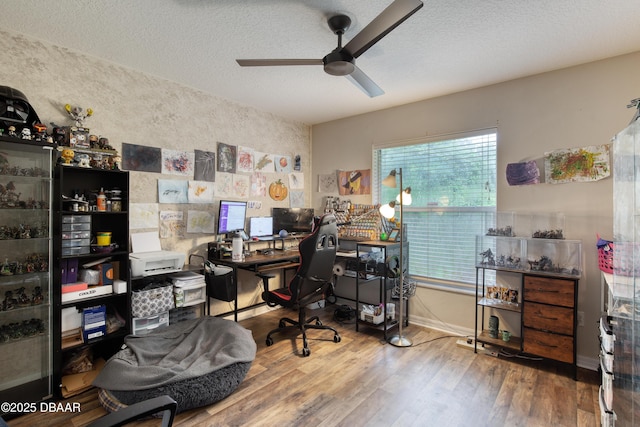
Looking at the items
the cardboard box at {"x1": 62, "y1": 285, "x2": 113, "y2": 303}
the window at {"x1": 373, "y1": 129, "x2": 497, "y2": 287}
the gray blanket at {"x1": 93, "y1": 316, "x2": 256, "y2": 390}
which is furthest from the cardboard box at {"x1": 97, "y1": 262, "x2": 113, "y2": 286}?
the window at {"x1": 373, "y1": 129, "x2": 497, "y2": 287}

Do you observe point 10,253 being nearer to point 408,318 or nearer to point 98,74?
point 98,74

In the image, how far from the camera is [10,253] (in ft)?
6.94

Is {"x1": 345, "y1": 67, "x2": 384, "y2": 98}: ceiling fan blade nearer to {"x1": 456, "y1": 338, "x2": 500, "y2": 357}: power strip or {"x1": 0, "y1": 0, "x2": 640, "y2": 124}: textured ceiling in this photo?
{"x1": 0, "y1": 0, "x2": 640, "y2": 124}: textured ceiling

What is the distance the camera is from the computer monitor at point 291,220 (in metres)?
3.94

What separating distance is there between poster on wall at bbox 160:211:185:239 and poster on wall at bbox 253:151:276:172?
1132 mm

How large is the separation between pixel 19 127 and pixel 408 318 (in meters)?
3.93

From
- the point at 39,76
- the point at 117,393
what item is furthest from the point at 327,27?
the point at 117,393

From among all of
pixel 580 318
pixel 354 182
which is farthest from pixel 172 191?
pixel 580 318

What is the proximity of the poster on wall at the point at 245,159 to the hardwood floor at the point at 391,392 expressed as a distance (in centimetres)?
201

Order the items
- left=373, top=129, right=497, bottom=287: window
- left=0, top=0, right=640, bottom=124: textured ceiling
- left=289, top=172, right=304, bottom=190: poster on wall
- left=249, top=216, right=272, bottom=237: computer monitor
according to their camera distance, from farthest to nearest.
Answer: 1. left=289, top=172, right=304, bottom=190: poster on wall
2. left=249, top=216, right=272, bottom=237: computer monitor
3. left=373, top=129, right=497, bottom=287: window
4. left=0, top=0, right=640, bottom=124: textured ceiling

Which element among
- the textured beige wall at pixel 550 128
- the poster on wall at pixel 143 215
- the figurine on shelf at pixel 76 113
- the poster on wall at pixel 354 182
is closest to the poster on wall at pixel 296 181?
the poster on wall at pixel 354 182

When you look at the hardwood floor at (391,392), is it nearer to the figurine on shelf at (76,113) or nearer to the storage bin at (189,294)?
the storage bin at (189,294)

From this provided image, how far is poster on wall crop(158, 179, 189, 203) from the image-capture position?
9.96 feet

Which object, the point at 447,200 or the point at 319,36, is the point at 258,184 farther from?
the point at 447,200
